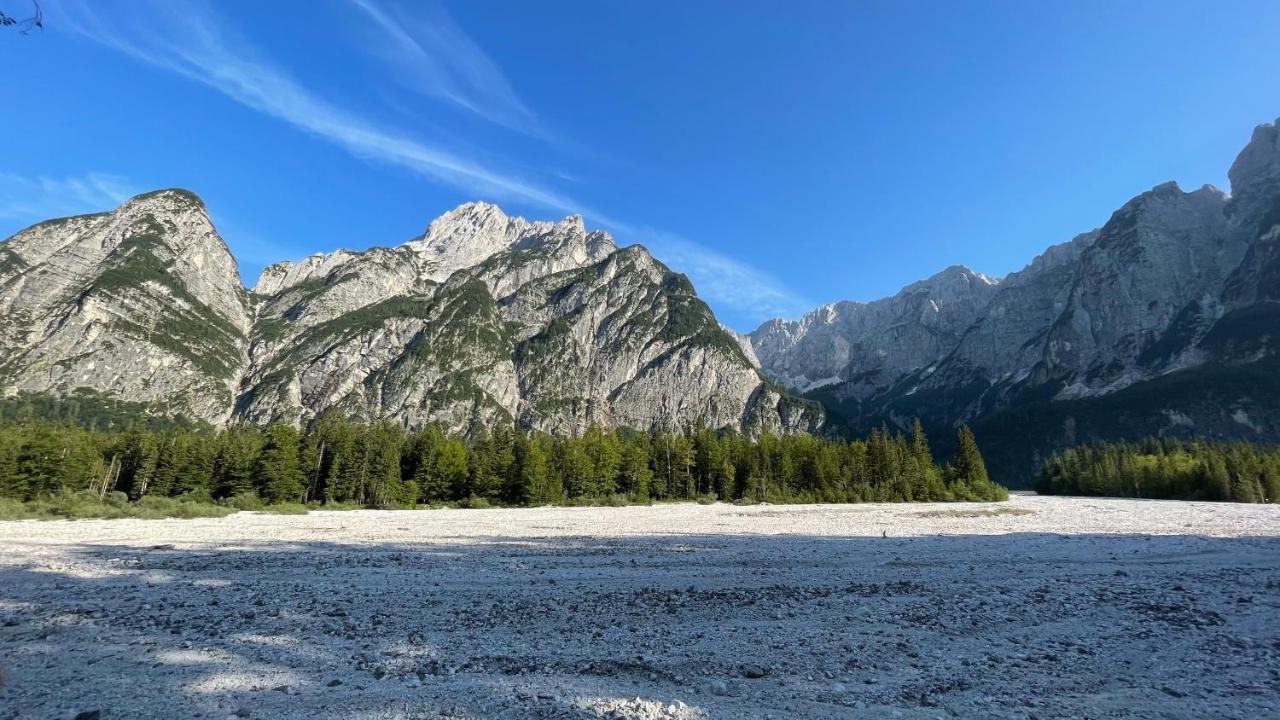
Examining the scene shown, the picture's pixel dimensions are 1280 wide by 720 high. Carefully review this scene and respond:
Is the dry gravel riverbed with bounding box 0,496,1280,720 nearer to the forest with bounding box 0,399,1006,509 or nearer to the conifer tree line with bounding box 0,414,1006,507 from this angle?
the forest with bounding box 0,399,1006,509

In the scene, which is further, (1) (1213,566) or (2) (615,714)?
(1) (1213,566)

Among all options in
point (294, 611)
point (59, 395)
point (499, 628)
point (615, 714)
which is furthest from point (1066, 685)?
point (59, 395)

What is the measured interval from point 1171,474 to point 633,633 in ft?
379

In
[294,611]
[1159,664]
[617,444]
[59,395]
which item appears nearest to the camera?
[1159,664]

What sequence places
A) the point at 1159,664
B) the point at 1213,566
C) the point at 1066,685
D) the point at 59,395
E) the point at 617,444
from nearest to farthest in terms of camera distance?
the point at 1066,685
the point at 1159,664
the point at 1213,566
the point at 617,444
the point at 59,395

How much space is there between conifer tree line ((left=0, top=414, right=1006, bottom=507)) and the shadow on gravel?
45.9 metres

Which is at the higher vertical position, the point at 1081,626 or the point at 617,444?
the point at 617,444

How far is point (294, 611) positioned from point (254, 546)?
14188mm

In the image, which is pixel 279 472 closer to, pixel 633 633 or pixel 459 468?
pixel 459 468

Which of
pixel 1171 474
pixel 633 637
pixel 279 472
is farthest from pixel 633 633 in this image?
pixel 1171 474

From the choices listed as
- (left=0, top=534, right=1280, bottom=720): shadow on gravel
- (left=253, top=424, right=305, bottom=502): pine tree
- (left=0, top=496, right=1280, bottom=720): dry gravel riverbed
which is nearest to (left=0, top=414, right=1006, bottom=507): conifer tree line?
(left=253, top=424, right=305, bottom=502): pine tree

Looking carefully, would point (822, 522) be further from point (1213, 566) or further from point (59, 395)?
point (59, 395)

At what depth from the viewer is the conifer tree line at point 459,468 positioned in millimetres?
58625

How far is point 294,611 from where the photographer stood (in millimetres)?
12320
